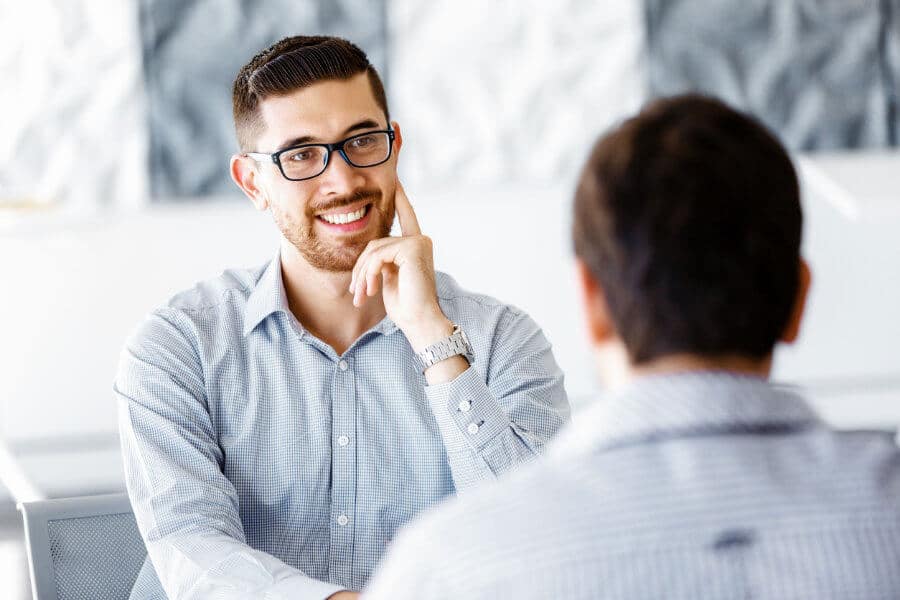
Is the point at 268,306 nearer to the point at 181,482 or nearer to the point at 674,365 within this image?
the point at 181,482

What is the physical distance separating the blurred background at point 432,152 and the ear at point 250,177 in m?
1.34

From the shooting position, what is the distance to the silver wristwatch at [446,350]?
1.94 metres

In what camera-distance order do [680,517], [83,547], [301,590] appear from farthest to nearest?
[83,547]
[301,590]
[680,517]

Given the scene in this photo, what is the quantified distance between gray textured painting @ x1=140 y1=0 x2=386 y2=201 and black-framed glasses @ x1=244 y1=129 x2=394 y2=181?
1520 millimetres

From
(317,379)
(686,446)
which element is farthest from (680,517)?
(317,379)

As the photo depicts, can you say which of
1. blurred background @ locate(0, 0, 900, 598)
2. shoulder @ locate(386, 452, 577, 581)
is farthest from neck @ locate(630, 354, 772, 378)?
blurred background @ locate(0, 0, 900, 598)

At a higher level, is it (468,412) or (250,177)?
(250,177)

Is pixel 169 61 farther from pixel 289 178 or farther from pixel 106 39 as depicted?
pixel 289 178

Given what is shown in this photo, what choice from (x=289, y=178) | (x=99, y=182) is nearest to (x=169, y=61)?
(x=99, y=182)

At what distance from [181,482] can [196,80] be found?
2080 millimetres

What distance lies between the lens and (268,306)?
2135 millimetres

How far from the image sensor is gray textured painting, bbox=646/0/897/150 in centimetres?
394

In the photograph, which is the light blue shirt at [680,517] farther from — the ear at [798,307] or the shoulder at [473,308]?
the shoulder at [473,308]

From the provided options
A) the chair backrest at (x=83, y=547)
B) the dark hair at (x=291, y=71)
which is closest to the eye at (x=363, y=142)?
the dark hair at (x=291, y=71)
